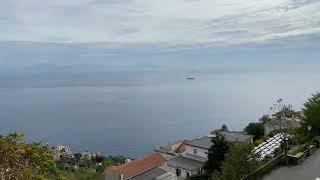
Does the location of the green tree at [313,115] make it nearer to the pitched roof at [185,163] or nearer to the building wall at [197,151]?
the pitched roof at [185,163]

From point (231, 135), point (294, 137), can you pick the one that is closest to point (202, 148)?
point (231, 135)

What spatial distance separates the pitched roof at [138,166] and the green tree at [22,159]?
28.5 m

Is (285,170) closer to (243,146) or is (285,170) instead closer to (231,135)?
(243,146)

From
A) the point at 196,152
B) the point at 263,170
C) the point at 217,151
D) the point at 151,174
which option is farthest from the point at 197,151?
the point at 263,170

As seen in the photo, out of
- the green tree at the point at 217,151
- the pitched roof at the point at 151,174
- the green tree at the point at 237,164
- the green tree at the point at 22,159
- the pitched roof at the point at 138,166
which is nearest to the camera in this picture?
the green tree at the point at 22,159

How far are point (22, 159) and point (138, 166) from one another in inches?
1231

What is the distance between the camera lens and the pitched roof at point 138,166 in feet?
122

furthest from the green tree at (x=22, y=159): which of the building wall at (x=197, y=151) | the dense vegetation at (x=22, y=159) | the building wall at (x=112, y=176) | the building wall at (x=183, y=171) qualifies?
the building wall at (x=197, y=151)

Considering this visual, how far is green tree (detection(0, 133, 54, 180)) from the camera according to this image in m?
7.86

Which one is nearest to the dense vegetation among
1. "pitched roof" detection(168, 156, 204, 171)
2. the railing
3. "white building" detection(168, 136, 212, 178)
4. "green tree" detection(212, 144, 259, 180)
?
"green tree" detection(212, 144, 259, 180)

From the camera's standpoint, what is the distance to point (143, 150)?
294 ft

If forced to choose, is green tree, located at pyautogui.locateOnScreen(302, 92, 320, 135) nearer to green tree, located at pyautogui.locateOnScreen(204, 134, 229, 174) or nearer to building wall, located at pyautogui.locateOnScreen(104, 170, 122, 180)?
green tree, located at pyautogui.locateOnScreen(204, 134, 229, 174)

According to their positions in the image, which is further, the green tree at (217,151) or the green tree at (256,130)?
the green tree at (256,130)

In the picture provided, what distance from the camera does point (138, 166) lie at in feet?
128
